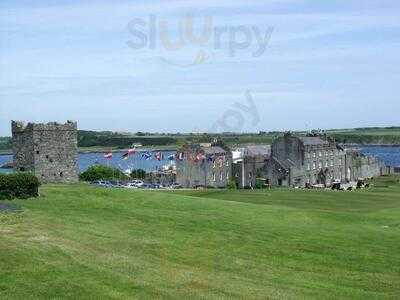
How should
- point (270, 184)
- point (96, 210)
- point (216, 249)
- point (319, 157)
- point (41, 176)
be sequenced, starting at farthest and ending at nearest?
point (319, 157) < point (270, 184) < point (41, 176) < point (96, 210) < point (216, 249)

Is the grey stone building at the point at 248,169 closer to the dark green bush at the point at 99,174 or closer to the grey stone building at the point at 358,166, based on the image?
the dark green bush at the point at 99,174

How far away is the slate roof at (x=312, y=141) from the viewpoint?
4301 inches

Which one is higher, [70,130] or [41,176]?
[70,130]

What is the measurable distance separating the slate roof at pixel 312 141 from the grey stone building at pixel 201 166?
507 inches

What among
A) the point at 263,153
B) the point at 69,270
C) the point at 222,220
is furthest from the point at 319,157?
the point at 69,270

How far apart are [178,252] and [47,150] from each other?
23.2m

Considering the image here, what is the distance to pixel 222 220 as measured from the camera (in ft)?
109

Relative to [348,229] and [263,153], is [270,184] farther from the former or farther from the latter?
[348,229]

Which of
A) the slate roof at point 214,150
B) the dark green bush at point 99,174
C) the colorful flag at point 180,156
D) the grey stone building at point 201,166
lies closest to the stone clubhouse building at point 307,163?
the grey stone building at point 201,166

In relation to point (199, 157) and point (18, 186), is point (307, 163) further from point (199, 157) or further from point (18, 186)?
point (18, 186)

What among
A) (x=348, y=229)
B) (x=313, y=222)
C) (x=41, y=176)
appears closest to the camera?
(x=348, y=229)

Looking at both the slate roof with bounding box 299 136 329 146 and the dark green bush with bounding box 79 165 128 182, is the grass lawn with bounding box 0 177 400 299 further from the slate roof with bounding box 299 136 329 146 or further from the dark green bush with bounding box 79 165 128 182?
the slate roof with bounding box 299 136 329 146

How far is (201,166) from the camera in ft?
338

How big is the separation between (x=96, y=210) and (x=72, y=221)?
3.88 meters
